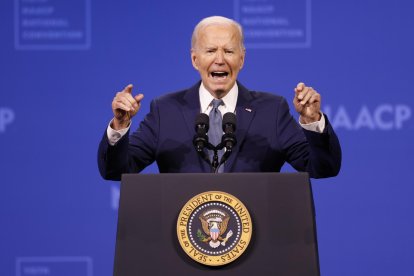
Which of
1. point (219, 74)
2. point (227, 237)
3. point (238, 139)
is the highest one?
point (219, 74)

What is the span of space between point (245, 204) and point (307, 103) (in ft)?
1.23

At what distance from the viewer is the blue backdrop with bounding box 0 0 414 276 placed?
3.65 m

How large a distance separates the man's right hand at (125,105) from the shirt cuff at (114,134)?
0.03 m

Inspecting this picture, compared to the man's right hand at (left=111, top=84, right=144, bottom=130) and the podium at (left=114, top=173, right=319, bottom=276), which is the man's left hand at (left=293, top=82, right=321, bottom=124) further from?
the man's right hand at (left=111, top=84, right=144, bottom=130)

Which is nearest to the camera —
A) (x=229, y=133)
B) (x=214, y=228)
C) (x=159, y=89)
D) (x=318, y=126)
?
(x=214, y=228)

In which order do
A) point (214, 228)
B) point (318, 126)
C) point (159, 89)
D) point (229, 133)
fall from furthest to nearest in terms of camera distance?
point (159, 89) → point (318, 126) → point (229, 133) → point (214, 228)

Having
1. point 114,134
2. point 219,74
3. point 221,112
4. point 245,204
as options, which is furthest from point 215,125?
point 245,204

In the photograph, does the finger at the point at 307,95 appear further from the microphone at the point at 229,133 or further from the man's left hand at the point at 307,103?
the microphone at the point at 229,133

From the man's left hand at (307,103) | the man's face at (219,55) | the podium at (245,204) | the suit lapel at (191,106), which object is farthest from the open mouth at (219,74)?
the podium at (245,204)

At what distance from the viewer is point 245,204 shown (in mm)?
1825

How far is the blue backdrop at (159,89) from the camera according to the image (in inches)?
144

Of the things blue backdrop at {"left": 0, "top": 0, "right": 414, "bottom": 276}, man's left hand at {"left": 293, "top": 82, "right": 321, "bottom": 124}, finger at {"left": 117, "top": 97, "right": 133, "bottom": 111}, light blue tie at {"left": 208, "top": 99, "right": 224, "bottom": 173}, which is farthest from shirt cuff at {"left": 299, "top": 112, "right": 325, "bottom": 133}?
blue backdrop at {"left": 0, "top": 0, "right": 414, "bottom": 276}

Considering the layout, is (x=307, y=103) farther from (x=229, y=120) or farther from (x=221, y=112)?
(x=221, y=112)

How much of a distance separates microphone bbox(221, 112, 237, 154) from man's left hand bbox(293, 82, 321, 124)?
7.1 inches
